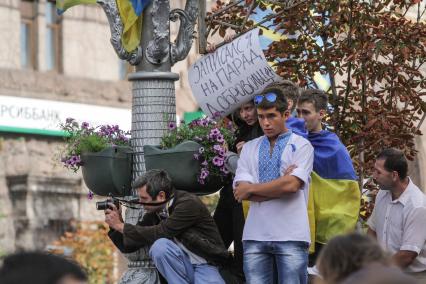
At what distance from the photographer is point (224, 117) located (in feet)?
31.1

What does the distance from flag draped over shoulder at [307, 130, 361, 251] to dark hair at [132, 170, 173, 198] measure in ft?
3.02

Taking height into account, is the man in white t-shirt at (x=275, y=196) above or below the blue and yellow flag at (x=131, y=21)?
below

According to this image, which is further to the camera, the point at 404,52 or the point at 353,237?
the point at 404,52

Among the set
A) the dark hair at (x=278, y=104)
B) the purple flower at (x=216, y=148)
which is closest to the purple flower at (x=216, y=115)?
the purple flower at (x=216, y=148)

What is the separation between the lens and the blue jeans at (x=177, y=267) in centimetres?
877

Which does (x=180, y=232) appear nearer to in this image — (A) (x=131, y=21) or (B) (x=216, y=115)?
(B) (x=216, y=115)

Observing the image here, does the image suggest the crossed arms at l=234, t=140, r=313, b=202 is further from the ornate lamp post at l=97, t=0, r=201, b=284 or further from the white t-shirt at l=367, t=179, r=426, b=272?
Answer: the ornate lamp post at l=97, t=0, r=201, b=284

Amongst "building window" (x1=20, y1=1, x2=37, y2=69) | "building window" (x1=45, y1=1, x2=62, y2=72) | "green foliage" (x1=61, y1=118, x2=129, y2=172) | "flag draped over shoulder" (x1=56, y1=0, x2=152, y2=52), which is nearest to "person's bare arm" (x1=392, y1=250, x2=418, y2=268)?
"green foliage" (x1=61, y1=118, x2=129, y2=172)

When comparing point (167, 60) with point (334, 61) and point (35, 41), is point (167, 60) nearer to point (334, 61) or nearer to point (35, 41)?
point (334, 61)

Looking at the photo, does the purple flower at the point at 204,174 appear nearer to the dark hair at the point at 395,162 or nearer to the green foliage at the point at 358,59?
the dark hair at the point at 395,162

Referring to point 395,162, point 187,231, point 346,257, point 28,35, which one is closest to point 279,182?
point 187,231

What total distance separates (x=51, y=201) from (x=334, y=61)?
15440 mm

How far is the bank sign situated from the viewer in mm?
25531

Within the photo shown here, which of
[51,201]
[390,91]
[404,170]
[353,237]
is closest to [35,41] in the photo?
[51,201]
